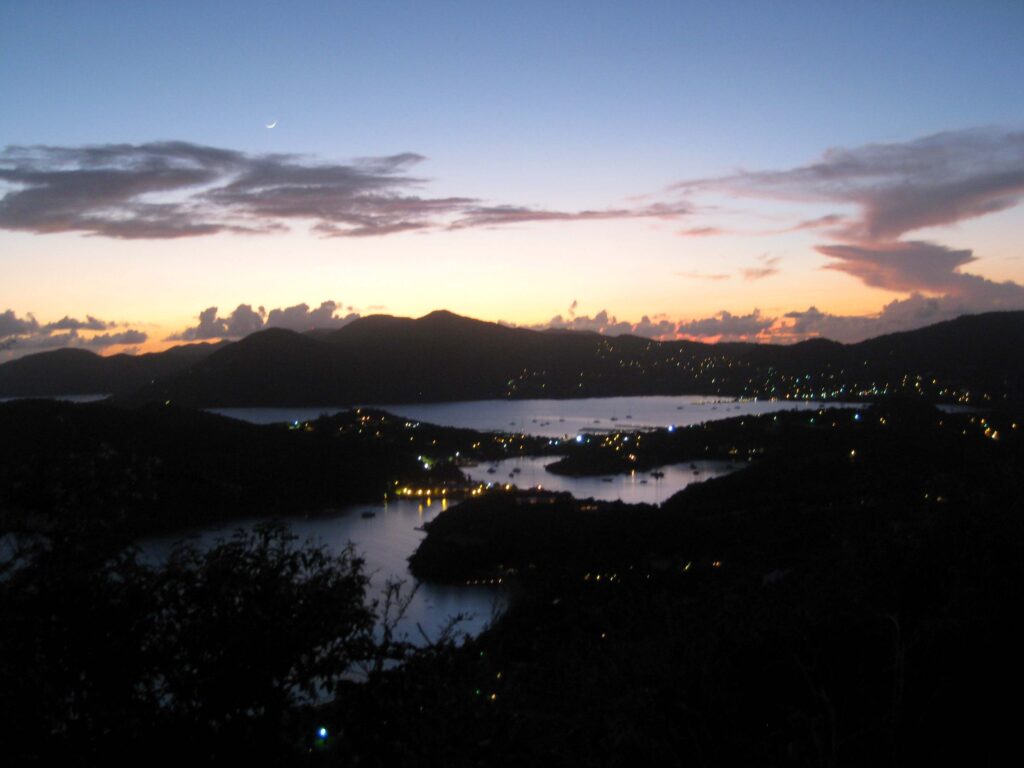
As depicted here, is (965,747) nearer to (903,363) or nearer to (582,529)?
(582,529)

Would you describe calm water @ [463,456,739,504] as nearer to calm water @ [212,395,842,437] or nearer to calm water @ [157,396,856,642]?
calm water @ [157,396,856,642]

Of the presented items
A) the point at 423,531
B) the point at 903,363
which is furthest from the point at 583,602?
the point at 903,363

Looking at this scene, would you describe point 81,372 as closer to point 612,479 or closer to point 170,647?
point 612,479

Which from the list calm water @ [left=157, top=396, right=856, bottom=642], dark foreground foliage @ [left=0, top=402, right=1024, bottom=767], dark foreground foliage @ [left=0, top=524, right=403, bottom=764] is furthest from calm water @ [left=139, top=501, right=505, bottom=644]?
dark foreground foliage @ [left=0, top=524, right=403, bottom=764]

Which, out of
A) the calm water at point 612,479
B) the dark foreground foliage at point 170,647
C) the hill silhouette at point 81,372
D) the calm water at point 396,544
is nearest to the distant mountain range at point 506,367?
the hill silhouette at point 81,372

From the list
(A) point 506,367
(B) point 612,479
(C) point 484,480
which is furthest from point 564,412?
(C) point 484,480
